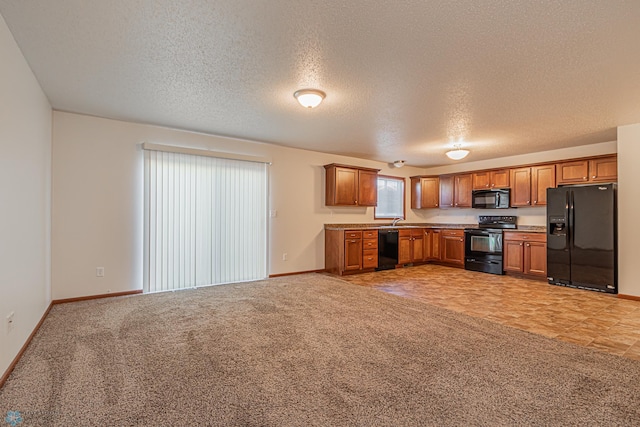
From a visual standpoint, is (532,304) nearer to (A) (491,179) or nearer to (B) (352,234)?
(B) (352,234)

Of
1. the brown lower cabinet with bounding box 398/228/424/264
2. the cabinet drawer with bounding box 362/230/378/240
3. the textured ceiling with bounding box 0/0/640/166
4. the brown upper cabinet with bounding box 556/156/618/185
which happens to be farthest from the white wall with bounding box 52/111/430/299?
the brown upper cabinet with bounding box 556/156/618/185

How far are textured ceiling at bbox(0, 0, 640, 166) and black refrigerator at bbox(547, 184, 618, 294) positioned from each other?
107cm

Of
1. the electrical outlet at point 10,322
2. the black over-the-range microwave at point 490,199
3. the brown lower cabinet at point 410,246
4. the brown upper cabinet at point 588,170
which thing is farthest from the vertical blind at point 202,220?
the brown upper cabinet at point 588,170

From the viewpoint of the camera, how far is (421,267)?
723 cm

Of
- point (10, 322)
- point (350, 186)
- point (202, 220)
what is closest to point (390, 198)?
point (350, 186)

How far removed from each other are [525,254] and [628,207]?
178 centimetres

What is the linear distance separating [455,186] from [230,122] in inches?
213

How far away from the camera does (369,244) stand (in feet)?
21.2

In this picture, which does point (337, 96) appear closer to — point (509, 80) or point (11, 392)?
point (509, 80)

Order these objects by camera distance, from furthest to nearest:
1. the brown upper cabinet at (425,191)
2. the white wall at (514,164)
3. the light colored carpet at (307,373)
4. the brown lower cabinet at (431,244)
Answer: the brown upper cabinet at (425,191) < the brown lower cabinet at (431,244) < the white wall at (514,164) < the light colored carpet at (307,373)

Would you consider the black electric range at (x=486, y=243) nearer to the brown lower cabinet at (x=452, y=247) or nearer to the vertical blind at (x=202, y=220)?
the brown lower cabinet at (x=452, y=247)

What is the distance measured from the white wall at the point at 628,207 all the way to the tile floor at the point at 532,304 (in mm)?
317

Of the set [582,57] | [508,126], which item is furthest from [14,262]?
[508,126]

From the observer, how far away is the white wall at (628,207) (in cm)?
435
